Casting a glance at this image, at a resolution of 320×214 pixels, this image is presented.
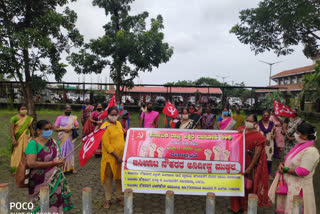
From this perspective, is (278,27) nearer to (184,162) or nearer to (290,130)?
(290,130)

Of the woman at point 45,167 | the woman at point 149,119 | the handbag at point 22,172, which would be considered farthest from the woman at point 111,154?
the woman at point 149,119

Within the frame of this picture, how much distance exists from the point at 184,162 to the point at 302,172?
1.66 meters

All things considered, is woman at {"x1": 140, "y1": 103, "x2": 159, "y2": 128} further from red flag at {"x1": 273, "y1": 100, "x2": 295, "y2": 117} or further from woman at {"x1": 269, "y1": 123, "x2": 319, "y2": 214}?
woman at {"x1": 269, "y1": 123, "x2": 319, "y2": 214}

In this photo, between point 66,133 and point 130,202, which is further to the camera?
point 66,133

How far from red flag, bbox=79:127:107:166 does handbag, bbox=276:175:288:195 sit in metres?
2.60

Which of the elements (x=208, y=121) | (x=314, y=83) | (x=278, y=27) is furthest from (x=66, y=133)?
(x=278, y=27)

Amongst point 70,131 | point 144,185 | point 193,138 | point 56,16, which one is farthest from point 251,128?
point 56,16

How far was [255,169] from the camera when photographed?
366 cm

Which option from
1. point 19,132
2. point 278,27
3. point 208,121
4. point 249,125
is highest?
point 278,27

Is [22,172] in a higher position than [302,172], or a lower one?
lower

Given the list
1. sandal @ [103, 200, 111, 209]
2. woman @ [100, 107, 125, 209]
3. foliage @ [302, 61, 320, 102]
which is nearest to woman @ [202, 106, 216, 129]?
foliage @ [302, 61, 320, 102]

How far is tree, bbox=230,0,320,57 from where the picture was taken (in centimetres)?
1028

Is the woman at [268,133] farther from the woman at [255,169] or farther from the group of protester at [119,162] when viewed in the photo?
the woman at [255,169]

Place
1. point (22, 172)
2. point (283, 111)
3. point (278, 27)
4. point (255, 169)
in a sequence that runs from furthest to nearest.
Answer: point (278, 27) → point (283, 111) → point (255, 169) → point (22, 172)
